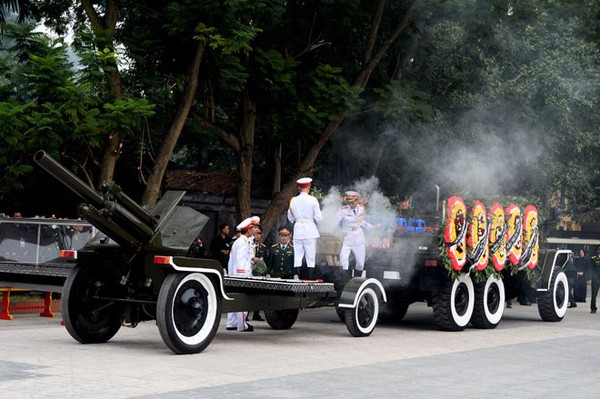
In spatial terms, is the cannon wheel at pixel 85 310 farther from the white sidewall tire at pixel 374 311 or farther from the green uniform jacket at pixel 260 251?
the green uniform jacket at pixel 260 251

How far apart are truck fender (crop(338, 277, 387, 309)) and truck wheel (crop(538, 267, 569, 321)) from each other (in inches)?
229

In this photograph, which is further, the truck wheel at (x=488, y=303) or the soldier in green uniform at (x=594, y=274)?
the soldier in green uniform at (x=594, y=274)

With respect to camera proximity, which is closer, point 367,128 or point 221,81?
point 221,81

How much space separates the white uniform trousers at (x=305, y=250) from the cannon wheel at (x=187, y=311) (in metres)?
2.83

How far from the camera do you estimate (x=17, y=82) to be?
2009 centimetres

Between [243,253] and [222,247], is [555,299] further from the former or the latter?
[243,253]

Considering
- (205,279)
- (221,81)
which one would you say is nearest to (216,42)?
(221,81)

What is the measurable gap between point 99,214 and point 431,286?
7.05 meters

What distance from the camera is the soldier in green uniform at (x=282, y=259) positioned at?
1789 cm

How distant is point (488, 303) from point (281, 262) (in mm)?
4495

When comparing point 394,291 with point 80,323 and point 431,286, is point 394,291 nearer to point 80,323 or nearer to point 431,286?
point 431,286

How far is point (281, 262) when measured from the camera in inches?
709

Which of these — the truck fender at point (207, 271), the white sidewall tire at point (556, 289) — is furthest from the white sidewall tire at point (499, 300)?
the truck fender at point (207, 271)

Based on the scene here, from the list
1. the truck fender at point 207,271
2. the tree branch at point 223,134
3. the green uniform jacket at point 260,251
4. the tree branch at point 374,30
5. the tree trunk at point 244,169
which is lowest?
the truck fender at point 207,271
